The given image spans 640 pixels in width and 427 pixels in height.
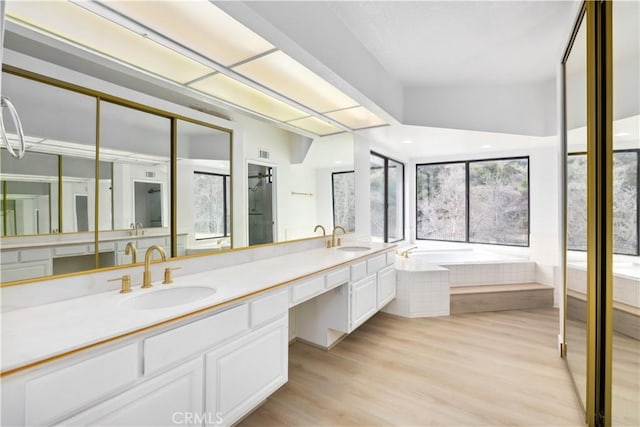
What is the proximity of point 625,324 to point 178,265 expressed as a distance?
84.3 inches

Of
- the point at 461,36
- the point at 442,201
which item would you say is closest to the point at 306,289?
the point at 461,36

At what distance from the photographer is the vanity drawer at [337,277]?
217 cm

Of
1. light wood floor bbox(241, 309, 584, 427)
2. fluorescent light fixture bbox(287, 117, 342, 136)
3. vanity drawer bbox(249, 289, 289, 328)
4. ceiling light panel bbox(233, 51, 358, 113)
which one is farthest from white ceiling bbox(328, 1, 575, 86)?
light wood floor bbox(241, 309, 584, 427)

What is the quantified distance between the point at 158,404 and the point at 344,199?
2524 mm

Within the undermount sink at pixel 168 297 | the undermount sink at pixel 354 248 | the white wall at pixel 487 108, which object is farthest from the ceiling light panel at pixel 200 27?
the white wall at pixel 487 108

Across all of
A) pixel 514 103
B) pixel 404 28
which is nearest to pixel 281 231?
pixel 404 28

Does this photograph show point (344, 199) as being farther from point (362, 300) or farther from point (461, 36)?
point (461, 36)

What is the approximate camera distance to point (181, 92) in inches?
71.8

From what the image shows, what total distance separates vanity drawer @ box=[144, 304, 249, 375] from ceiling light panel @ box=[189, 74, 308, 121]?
1416 mm

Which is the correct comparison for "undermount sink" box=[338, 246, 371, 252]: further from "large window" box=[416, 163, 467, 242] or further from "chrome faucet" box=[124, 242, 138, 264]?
"large window" box=[416, 163, 467, 242]

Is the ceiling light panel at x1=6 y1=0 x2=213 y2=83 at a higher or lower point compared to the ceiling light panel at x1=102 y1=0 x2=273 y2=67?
lower

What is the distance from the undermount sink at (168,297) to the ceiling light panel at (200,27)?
1.30 metres

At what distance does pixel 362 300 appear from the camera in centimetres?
267

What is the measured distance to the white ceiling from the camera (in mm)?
2033
